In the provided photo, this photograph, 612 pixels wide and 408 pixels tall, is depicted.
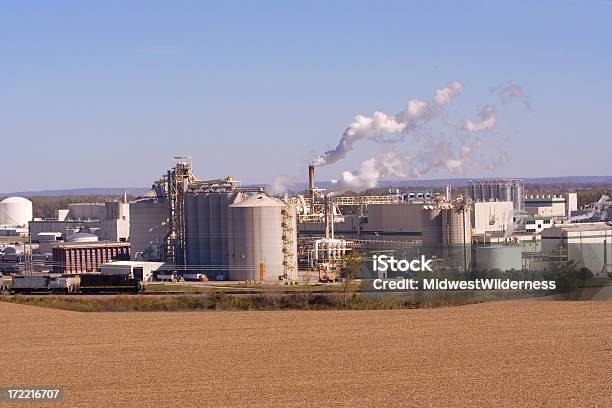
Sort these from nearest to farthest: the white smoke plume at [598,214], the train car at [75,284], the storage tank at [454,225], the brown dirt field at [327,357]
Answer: the brown dirt field at [327,357], the train car at [75,284], the storage tank at [454,225], the white smoke plume at [598,214]

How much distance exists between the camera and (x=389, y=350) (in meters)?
23.5

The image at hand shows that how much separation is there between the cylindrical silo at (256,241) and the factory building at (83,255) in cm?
1357

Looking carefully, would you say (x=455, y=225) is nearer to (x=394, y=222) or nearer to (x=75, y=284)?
(x=394, y=222)

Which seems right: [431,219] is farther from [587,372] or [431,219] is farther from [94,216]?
[94,216]

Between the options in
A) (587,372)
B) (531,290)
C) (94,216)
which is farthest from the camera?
(94,216)

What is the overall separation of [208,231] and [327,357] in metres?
43.2

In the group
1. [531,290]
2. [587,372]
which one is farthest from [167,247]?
[587,372]

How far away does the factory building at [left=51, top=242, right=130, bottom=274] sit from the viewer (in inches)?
2864

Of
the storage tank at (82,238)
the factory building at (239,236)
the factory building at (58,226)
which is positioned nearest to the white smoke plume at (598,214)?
the factory building at (239,236)

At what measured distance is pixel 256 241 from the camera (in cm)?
6244

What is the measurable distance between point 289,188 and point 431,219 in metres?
12.8

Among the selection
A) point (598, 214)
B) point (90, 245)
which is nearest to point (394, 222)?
point (90, 245)

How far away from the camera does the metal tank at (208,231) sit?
64.1 meters

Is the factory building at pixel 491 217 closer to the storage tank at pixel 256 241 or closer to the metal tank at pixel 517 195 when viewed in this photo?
the storage tank at pixel 256 241
